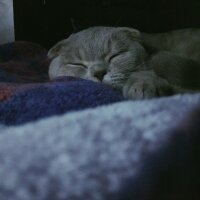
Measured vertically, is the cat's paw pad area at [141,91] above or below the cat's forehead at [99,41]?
above

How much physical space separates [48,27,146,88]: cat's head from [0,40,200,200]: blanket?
0.90 meters

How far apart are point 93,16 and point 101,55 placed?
71 centimetres

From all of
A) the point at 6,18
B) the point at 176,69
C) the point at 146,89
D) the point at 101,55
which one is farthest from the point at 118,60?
the point at 6,18

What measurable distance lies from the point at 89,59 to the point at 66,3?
2.52ft

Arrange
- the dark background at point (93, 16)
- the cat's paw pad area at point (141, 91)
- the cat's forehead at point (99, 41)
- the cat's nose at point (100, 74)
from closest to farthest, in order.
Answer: the cat's paw pad area at point (141, 91) → the cat's nose at point (100, 74) → the cat's forehead at point (99, 41) → the dark background at point (93, 16)

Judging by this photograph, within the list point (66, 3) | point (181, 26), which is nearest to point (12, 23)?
point (66, 3)

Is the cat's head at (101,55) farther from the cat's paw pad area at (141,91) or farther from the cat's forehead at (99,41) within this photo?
the cat's paw pad area at (141,91)

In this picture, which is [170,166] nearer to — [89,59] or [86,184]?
[86,184]

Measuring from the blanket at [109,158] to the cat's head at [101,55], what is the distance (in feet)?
2.96

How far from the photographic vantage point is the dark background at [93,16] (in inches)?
81.7

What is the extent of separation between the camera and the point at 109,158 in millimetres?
379

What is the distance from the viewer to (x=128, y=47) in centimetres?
152

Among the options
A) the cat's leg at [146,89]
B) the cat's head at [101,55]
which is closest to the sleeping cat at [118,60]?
the cat's head at [101,55]

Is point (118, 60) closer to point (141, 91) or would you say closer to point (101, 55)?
point (101, 55)
